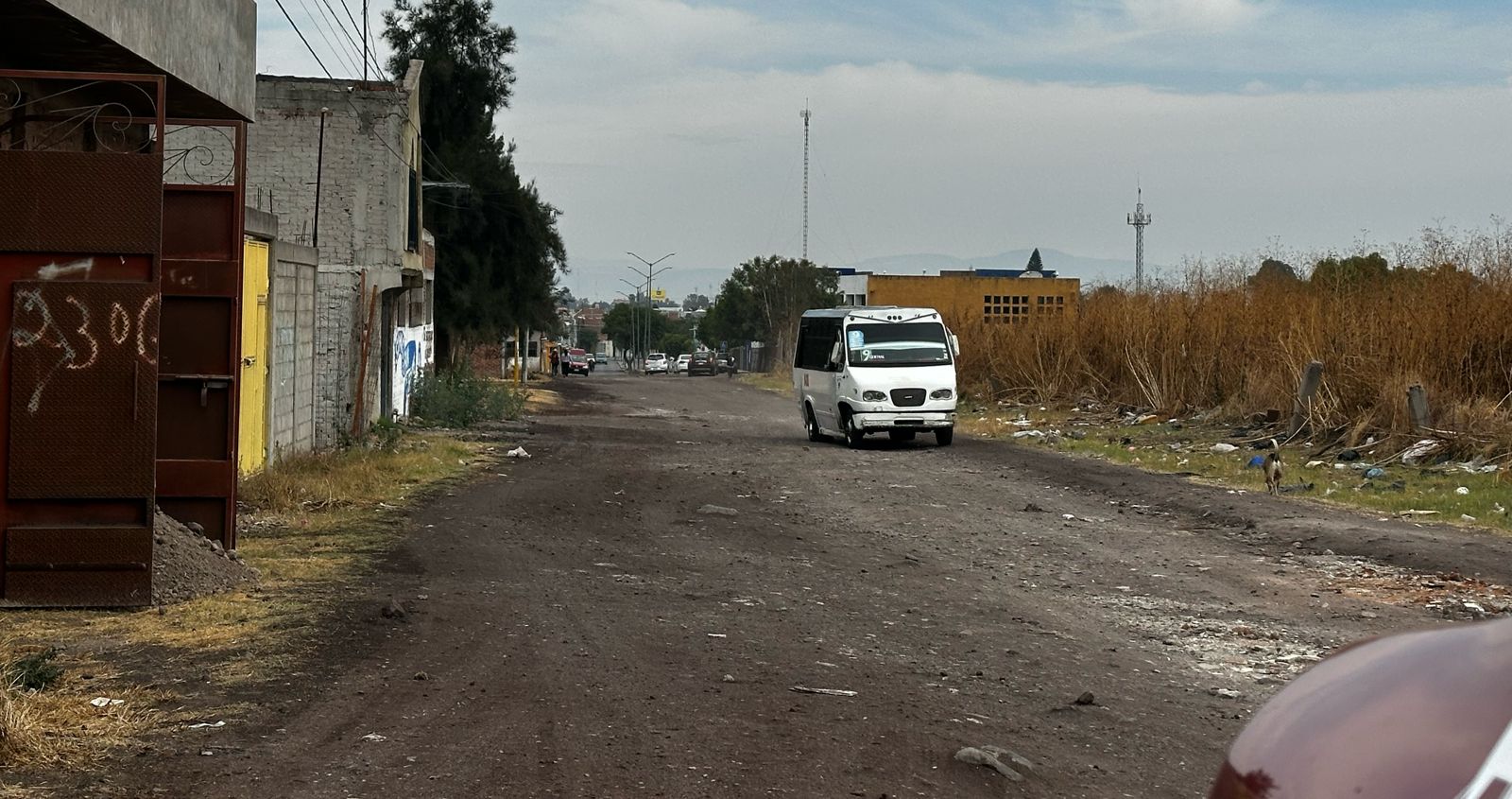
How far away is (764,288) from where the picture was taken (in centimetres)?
10438

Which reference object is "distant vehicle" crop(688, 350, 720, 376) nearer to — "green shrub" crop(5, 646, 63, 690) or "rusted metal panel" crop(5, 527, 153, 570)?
"rusted metal panel" crop(5, 527, 153, 570)

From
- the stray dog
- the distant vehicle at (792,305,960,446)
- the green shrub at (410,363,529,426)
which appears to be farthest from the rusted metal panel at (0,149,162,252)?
the green shrub at (410,363,529,426)

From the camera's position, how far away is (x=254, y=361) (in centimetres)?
1570

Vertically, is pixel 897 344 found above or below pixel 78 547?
above

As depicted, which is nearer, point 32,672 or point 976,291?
point 32,672

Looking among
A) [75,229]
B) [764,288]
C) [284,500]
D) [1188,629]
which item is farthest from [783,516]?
[764,288]

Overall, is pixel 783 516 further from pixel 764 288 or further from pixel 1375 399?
pixel 764 288

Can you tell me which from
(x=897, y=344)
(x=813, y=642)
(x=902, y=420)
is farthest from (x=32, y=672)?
(x=897, y=344)

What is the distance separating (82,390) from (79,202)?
3.40ft

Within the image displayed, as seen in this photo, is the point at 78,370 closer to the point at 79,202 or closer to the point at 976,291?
the point at 79,202

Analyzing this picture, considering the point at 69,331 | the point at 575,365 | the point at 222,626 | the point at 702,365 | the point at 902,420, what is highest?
the point at 69,331

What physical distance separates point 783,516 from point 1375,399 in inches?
368

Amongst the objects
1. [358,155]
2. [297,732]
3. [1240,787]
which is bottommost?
[297,732]

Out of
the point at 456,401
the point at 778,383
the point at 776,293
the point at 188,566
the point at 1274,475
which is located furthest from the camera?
the point at 776,293
